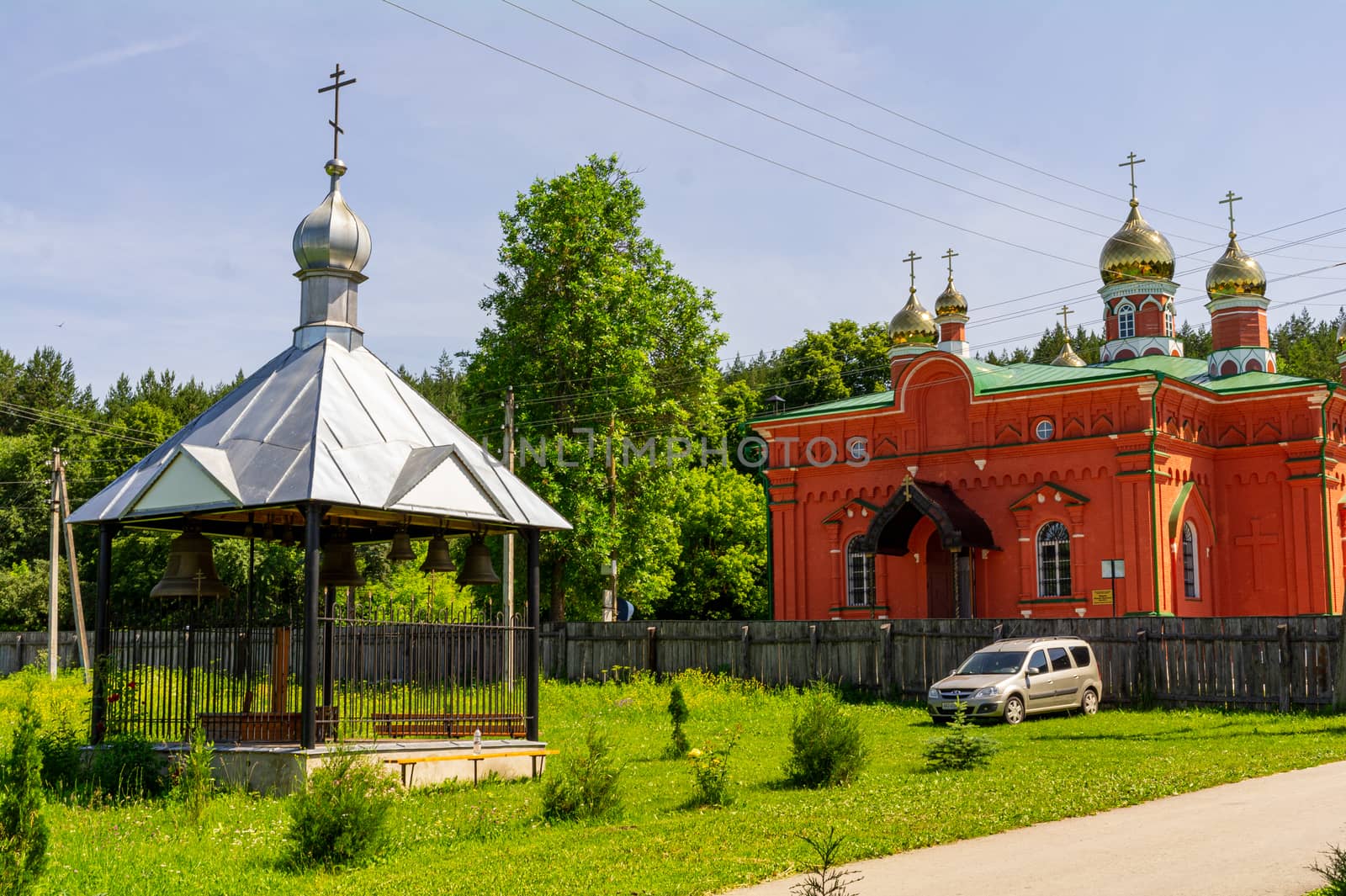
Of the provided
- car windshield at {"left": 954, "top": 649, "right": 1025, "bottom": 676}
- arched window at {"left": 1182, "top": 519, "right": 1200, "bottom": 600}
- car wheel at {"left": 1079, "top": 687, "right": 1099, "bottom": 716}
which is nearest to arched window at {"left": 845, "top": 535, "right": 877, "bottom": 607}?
arched window at {"left": 1182, "top": 519, "right": 1200, "bottom": 600}

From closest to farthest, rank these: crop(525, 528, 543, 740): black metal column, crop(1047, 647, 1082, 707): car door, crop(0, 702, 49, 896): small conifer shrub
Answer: crop(0, 702, 49, 896): small conifer shrub, crop(525, 528, 543, 740): black metal column, crop(1047, 647, 1082, 707): car door

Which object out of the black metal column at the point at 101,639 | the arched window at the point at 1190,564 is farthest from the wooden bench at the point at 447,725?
the arched window at the point at 1190,564

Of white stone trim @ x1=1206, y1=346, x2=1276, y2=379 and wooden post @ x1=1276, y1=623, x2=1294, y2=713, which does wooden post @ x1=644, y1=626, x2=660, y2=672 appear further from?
white stone trim @ x1=1206, y1=346, x2=1276, y2=379

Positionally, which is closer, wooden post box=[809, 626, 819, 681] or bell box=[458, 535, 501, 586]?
bell box=[458, 535, 501, 586]

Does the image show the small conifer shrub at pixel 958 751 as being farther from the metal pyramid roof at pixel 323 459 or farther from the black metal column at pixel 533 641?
the metal pyramid roof at pixel 323 459

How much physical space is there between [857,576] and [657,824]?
936 inches

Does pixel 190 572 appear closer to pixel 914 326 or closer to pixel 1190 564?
pixel 1190 564

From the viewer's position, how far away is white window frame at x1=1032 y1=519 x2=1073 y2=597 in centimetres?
3027

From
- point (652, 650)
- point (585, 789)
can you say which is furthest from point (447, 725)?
point (652, 650)

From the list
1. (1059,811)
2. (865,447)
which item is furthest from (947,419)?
(1059,811)

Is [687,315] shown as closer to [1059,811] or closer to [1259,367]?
[1259,367]

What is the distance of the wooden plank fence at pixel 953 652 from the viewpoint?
2155 cm

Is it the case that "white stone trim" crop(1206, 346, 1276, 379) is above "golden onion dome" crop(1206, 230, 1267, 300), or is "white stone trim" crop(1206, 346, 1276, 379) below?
below

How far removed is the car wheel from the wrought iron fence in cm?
1198
